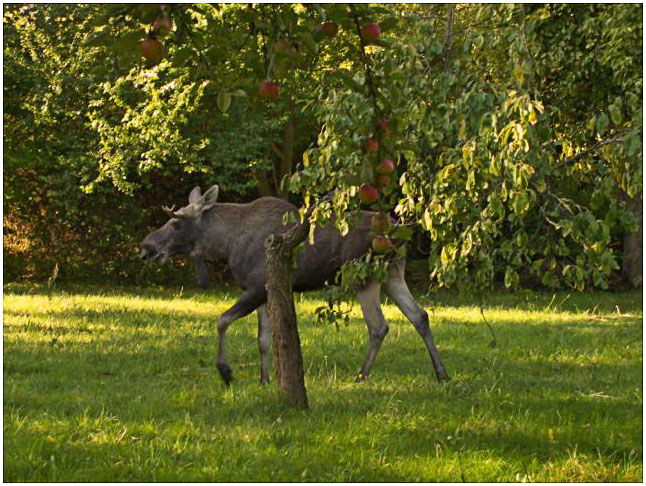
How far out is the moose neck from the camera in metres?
10.3

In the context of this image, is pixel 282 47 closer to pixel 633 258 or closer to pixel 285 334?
pixel 285 334

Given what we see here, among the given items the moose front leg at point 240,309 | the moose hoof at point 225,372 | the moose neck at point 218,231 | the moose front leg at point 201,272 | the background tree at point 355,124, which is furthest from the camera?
the moose front leg at point 201,272

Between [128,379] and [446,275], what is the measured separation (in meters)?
4.34

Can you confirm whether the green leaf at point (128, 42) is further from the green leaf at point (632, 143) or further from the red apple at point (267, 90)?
the green leaf at point (632, 143)

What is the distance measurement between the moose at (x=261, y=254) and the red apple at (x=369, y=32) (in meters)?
6.33

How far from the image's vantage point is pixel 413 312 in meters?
9.88

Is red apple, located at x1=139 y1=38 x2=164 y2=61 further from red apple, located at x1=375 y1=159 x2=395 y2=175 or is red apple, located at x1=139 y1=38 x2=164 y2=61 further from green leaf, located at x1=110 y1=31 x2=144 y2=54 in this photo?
red apple, located at x1=375 y1=159 x2=395 y2=175

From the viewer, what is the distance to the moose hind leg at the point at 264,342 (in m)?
9.76

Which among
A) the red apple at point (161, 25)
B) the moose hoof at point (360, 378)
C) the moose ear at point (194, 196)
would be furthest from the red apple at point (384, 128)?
the moose ear at point (194, 196)

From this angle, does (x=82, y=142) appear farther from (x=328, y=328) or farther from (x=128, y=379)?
(x=128, y=379)

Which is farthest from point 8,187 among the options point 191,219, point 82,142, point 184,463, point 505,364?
point 184,463

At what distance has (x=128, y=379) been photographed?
9742mm

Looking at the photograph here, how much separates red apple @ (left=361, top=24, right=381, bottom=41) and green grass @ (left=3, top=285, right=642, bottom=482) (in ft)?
11.7

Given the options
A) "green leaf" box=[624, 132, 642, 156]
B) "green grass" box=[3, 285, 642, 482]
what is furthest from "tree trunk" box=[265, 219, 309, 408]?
"green leaf" box=[624, 132, 642, 156]
